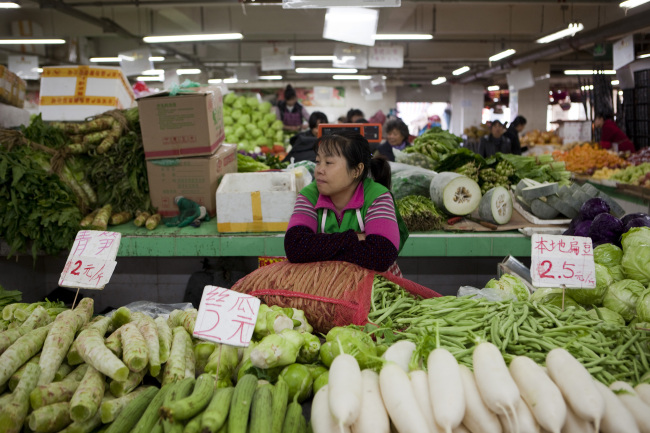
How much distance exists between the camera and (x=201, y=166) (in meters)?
4.62

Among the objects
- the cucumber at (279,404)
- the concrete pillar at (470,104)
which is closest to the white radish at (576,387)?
the cucumber at (279,404)

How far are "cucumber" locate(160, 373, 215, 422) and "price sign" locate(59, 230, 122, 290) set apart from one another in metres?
0.91

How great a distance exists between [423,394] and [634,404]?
0.59 m

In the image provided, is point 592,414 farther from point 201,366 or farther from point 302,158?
point 302,158

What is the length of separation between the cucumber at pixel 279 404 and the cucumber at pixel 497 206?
323cm

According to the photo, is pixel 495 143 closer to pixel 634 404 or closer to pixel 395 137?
pixel 395 137

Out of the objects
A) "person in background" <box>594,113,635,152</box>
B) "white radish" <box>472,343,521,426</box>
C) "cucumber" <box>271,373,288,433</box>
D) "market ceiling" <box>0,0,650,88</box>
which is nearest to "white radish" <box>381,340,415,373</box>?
"white radish" <box>472,343,521,426</box>

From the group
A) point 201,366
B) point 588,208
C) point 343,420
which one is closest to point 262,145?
point 588,208

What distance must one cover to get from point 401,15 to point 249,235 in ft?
38.5

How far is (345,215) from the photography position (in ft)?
9.75

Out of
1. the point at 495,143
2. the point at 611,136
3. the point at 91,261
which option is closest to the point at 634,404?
the point at 91,261

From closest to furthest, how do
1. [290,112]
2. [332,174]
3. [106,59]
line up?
[332,174], [290,112], [106,59]

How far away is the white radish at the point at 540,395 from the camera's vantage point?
1353mm

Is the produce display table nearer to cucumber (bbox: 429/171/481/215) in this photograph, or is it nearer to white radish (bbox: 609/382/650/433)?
cucumber (bbox: 429/171/481/215)
